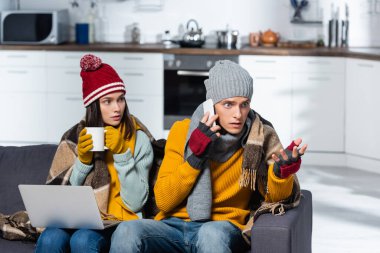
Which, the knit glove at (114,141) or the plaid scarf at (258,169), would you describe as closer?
the plaid scarf at (258,169)

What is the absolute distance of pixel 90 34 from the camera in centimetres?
830

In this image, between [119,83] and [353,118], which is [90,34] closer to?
[353,118]

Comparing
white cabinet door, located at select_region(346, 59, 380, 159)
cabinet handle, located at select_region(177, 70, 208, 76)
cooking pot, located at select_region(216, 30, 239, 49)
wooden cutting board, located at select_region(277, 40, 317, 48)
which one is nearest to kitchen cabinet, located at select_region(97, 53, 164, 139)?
cabinet handle, located at select_region(177, 70, 208, 76)

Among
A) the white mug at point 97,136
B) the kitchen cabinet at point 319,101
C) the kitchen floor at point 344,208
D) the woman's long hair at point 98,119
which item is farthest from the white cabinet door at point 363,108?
the white mug at point 97,136

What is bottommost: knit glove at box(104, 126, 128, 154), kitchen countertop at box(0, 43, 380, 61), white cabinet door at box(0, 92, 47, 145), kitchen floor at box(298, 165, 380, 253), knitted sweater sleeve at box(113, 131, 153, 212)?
kitchen floor at box(298, 165, 380, 253)

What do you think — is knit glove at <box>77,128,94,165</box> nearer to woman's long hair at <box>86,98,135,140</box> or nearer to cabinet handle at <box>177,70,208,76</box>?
woman's long hair at <box>86,98,135,140</box>

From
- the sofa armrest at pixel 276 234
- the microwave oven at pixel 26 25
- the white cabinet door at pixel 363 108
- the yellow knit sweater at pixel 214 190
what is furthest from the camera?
the microwave oven at pixel 26 25

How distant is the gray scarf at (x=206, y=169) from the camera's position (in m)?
3.68

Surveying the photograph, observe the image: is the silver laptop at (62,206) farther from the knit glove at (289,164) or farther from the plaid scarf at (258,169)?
the knit glove at (289,164)

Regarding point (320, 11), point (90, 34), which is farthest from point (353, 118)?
point (90, 34)

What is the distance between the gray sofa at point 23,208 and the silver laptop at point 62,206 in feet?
0.80

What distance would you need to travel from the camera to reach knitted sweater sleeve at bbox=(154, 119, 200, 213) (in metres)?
3.67

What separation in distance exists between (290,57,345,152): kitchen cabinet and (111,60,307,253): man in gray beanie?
12.9 ft

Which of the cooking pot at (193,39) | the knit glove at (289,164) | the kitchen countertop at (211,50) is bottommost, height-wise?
the knit glove at (289,164)
